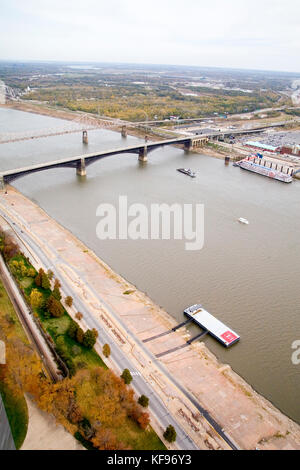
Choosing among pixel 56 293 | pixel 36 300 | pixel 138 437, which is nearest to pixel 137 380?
pixel 138 437

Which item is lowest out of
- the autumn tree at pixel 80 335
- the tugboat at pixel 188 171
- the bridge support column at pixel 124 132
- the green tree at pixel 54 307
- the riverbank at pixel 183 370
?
the riverbank at pixel 183 370

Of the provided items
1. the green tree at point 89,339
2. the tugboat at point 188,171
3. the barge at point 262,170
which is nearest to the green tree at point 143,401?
the green tree at point 89,339

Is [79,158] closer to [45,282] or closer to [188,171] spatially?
[188,171]

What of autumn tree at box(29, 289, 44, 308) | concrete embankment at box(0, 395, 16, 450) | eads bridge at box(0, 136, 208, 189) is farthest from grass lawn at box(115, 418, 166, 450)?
eads bridge at box(0, 136, 208, 189)

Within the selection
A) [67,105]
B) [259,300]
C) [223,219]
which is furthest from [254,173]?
[67,105]

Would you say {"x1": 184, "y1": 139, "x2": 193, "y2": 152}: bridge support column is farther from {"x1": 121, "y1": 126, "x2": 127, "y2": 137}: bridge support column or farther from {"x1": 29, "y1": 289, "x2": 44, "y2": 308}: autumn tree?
{"x1": 29, "y1": 289, "x2": 44, "y2": 308}: autumn tree

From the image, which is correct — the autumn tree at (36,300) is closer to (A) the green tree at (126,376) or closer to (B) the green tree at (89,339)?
(B) the green tree at (89,339)

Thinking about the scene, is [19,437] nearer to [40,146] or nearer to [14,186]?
[14,186]
